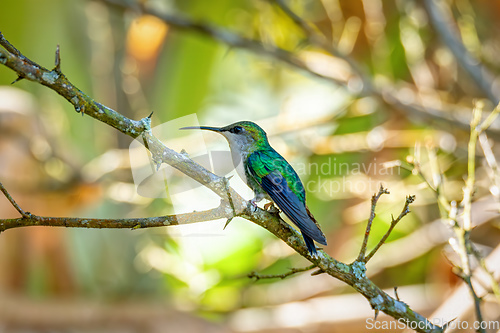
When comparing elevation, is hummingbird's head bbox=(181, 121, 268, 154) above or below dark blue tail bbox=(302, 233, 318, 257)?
above

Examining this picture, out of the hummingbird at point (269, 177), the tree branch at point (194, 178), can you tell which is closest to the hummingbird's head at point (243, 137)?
the hummingbird at point (269, 177)

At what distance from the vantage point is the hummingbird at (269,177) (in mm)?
2226

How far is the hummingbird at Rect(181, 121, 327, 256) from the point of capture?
7.30 ft

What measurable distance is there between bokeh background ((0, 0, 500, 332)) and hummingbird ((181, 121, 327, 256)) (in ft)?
3.60

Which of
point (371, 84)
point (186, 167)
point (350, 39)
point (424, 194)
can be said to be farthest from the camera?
point (350, 39)

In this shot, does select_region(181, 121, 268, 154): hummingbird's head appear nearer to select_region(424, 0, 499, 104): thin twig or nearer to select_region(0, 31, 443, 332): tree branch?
select_region(0, 31, 443, 332): tree branch

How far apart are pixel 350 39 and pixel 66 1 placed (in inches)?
151

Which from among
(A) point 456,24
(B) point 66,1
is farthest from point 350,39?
(B) point 66,1

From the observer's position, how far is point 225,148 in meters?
4.79

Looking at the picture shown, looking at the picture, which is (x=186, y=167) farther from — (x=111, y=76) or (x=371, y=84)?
(x=111, y=76)

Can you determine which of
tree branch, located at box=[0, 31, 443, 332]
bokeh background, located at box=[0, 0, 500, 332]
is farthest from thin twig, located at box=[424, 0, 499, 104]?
tree branch, located at box=[0, 31, 443, 332]

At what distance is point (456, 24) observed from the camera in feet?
20.3

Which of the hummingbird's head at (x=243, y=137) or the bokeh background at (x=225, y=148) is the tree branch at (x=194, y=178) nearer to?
the hummingbird's head at (x=243, y=137)

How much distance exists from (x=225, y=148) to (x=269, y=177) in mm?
2139
